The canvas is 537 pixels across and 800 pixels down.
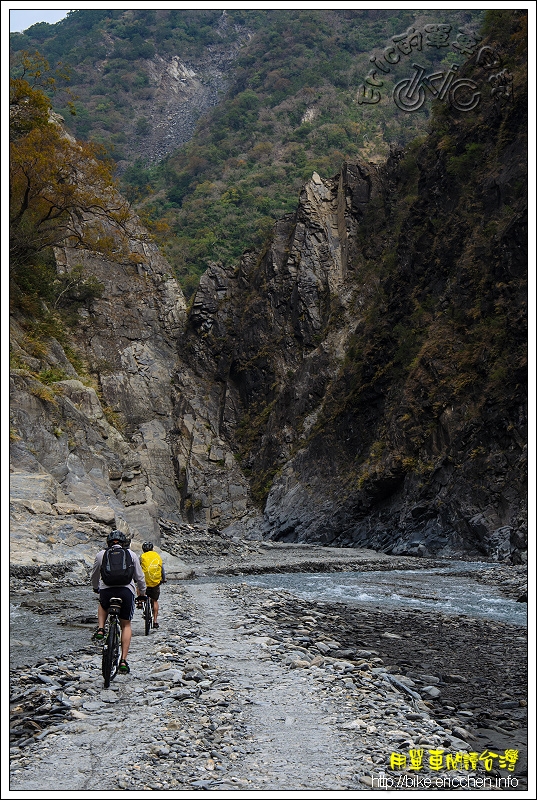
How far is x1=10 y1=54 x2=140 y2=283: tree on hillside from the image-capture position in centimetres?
2703

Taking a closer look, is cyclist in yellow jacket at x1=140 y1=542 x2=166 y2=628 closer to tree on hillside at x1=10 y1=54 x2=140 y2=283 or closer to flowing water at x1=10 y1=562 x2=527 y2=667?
flowing water at x1=10 y1=562 x2=527 y2=667

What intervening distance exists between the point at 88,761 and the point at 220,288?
61214mm

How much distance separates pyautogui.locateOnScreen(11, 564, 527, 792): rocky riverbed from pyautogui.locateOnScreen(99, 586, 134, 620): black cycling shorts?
0.88 m

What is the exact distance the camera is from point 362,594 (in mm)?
17156

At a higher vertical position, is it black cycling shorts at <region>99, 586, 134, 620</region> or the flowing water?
black cycling shorts at <region>99, 586, 134, 620</region>

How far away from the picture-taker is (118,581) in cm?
785

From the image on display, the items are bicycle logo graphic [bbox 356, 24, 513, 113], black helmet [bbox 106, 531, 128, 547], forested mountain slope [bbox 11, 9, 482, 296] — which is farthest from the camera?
forested mountain slope [bbox 11, 9, 482, 296]

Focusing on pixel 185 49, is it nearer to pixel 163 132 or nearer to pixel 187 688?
pixel 163 132

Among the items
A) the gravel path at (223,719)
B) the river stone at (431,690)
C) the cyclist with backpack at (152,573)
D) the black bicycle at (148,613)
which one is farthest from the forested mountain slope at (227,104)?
the river stone at (431,690)

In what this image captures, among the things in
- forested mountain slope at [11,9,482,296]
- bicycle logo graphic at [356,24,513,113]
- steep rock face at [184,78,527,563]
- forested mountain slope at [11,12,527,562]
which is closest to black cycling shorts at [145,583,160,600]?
forested mountain slope at [11,12,527,562]

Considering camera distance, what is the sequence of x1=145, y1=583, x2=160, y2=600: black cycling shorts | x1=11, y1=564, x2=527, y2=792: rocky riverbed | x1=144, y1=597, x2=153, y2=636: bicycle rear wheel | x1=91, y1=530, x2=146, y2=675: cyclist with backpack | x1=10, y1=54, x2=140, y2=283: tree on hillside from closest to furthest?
x1=11, y1=564, x2=527, y2=792: rocky riverbed, x1=91, y1=530, x2=146, y2=675: cyclist with backpack, x1=144, y1=597, x2=153, y2=636: bicycle rear wheel, x1=145, y1=583, x2=160, y2=600: black cycling shorts, x1=10, y1=54, x2=140, y2=283: tree on hillside

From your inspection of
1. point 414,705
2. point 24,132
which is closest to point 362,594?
point 414,705

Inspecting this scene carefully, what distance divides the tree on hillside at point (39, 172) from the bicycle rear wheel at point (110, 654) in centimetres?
2390

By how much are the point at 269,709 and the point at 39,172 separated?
1047 inches
